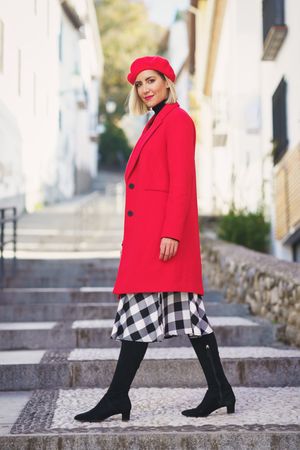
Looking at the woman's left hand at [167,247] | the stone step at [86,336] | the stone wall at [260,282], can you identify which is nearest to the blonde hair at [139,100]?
the woman's left hand at [167,247]

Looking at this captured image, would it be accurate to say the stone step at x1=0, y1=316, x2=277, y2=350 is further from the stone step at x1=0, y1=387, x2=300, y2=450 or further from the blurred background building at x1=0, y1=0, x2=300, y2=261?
the blurred background building at x1=0, y1=0, x2=300, y2=261

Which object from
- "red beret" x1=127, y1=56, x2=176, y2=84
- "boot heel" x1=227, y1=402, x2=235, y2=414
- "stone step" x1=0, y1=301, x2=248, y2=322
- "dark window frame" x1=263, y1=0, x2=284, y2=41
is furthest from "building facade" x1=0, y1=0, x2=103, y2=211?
"boot heel" x1=227, y1=402, x2=235, y2=414

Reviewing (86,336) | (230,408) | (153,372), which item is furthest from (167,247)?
(86,336)

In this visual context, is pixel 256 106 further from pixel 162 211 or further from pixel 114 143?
pixel 114 143

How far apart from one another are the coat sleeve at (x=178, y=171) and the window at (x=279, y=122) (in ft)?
21.2

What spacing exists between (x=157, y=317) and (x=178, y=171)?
0.62m

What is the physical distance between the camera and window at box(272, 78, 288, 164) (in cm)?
971

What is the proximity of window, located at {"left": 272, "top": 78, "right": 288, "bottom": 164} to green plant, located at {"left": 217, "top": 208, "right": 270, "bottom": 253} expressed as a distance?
0.84 metres

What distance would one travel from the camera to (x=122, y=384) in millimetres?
3254

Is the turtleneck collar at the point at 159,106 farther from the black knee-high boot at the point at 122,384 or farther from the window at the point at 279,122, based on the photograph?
the window at the point at 279,122

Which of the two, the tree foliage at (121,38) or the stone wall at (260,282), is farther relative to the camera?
the tree foliage at (121,38)

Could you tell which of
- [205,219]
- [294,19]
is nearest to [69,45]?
[205,219]

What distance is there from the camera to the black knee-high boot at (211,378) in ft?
10.8

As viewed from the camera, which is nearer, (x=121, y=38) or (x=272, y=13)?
(x=272, y=13)
